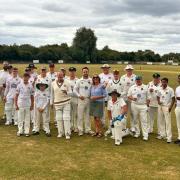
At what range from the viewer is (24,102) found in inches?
463

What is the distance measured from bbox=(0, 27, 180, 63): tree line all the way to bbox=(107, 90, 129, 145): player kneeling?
96.4 m

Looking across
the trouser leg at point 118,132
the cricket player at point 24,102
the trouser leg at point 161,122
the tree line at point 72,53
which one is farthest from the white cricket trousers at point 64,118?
the tree line at point 72,53

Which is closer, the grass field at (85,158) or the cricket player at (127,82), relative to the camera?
the grass field at (85,158)

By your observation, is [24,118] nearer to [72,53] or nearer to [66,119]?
[66,119]

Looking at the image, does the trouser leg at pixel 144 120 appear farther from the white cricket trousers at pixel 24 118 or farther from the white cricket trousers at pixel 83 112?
the white cricket trousers at pixel 24 118

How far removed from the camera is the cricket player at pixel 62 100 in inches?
455

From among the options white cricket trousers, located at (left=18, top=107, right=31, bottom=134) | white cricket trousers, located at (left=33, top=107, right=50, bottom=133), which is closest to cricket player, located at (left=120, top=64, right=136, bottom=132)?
white cricket trousers, located at (left=33, top=107, right=50, bottom=133)

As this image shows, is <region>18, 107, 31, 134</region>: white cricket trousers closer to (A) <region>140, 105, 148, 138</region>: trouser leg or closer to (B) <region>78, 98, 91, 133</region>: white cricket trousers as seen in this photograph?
(B) <region>78, 98, 91, 133</region>: white cricket trousers

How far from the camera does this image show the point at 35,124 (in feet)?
39.8

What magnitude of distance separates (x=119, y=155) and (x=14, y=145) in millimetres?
3066

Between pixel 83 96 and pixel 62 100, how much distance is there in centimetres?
73

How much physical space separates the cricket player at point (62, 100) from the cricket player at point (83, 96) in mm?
421

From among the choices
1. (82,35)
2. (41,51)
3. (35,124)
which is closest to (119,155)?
(35,124)

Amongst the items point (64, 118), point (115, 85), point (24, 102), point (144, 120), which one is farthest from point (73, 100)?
point (144, 120)
